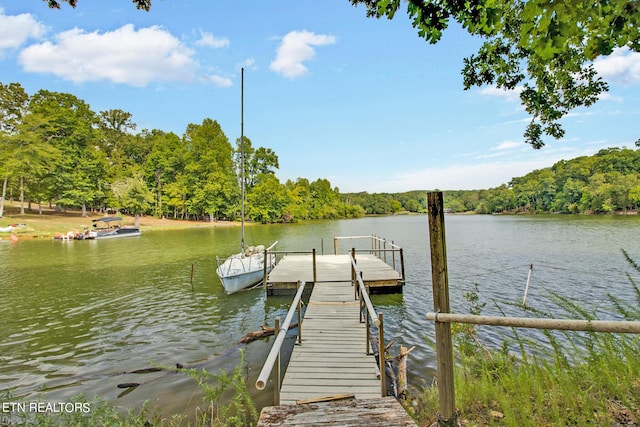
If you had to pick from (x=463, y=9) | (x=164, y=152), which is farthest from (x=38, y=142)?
(x=463, y=9)

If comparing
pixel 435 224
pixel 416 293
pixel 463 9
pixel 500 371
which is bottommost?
pixel 416 293

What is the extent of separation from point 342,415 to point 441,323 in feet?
4.38

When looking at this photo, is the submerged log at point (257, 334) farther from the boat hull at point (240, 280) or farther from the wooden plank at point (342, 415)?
the wooden plank at point (342, 415)

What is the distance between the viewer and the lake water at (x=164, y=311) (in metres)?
6.28

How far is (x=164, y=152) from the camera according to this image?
5794 centimetres

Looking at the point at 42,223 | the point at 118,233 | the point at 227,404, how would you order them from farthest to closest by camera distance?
1. the point at 42,223
2. the point at 118,233
3. the point at 227,404

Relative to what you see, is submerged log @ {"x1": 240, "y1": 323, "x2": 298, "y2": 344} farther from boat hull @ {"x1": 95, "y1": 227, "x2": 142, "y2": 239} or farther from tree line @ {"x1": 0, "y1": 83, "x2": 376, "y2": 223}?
tree line @ {"x1": 0, "y1": 83, "x2": 376, "y2": 223}

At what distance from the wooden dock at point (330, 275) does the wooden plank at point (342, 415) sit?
7.56 meters

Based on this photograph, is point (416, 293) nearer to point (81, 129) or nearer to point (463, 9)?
point (463, 9)

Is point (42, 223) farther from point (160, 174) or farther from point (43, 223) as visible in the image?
point (160, 174)

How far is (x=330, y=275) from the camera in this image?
11758mm

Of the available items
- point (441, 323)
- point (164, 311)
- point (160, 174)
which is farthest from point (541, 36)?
point (160, 174)

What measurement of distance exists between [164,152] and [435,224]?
6379 cm

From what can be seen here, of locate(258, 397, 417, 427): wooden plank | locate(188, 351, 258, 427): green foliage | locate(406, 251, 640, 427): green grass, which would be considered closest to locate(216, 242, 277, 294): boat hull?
locate(188, 351, 258, 427): green foliage
